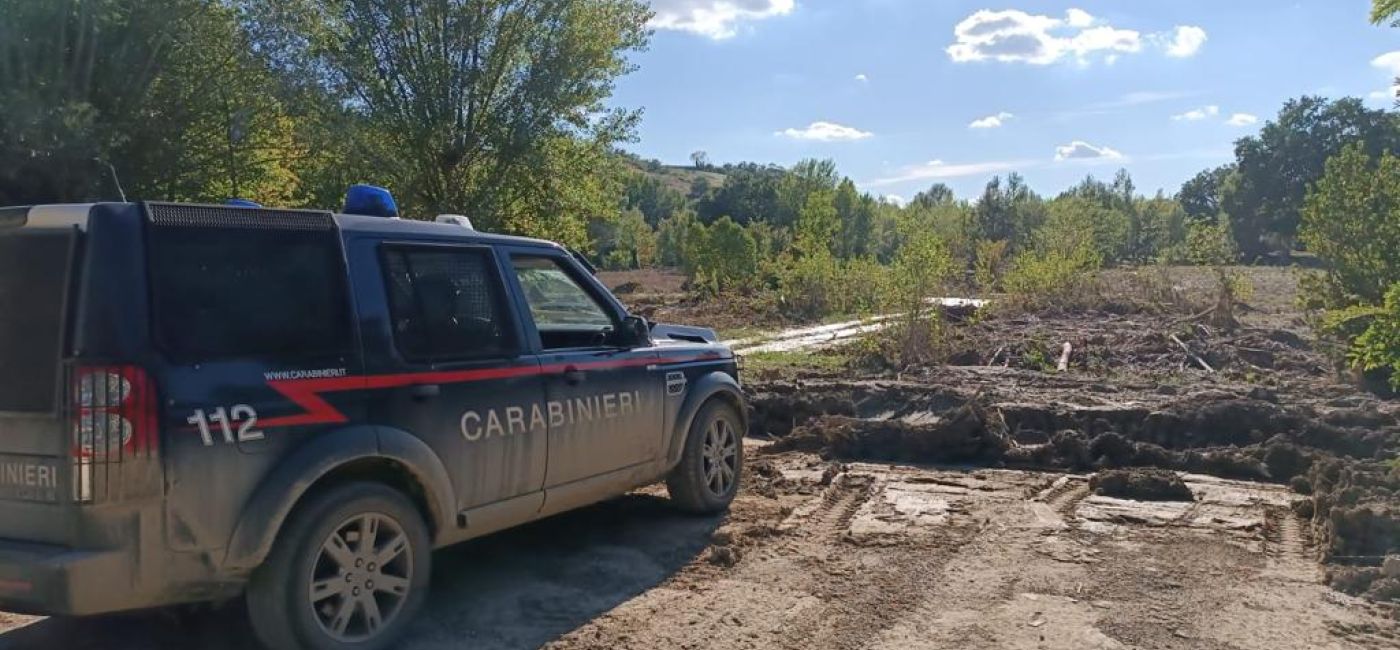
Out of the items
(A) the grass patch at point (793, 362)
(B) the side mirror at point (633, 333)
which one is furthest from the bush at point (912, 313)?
(B) the side mirror at point (633, 333)

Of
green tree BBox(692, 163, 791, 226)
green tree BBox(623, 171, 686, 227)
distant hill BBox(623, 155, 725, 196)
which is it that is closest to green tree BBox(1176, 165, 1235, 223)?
green tree BBox(692, 163, 791, 226)

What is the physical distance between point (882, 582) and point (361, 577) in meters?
2.75

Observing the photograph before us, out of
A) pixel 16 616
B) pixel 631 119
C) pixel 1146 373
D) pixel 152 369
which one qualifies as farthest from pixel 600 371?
pixel 631 119

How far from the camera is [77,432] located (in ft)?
12.0

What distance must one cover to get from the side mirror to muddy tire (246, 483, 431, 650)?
1925mm

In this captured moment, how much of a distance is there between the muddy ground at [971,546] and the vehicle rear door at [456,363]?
2.50 ft

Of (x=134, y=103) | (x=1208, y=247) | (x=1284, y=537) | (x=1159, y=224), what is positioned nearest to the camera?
(x=1284, y=537)

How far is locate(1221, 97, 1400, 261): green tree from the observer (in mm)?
69938

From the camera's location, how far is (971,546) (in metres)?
6.29

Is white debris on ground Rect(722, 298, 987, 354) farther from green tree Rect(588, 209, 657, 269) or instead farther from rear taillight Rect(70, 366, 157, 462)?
green tree Rect(588, 209, 657, 269)

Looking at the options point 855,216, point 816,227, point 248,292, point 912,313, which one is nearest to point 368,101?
point 912,313

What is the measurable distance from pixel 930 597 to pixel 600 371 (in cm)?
219

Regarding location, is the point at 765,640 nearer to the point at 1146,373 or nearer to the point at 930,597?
the point at 930,597

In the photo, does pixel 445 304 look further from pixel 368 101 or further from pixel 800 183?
pixel 800 183
